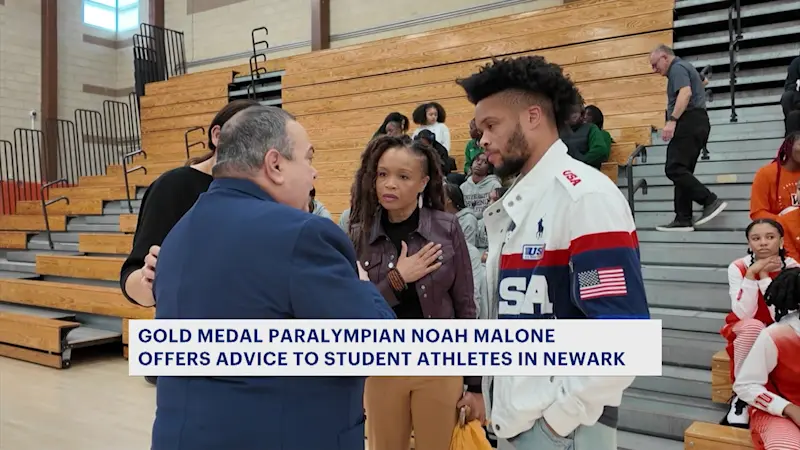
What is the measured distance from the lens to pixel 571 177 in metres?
1.15

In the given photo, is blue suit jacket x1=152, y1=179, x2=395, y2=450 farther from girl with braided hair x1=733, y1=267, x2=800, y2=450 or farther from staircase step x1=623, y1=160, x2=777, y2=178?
staircase step x1=623, y1=160, x2=777, y2=178

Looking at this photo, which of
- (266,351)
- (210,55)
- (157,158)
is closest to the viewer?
(266,351)

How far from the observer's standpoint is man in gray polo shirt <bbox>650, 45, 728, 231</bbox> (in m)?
4.06

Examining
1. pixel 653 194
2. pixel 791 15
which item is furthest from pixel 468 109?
pixel 791 15

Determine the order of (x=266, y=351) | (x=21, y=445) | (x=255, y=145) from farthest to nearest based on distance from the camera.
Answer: (x=21, y=445) < (x=255, y=145) < (x=266, y=351)

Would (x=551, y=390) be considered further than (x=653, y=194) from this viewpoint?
No

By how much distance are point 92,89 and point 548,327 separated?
39.4ft

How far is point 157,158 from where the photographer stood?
379 inches

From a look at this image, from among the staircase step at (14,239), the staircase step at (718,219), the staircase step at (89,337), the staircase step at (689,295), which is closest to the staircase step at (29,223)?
the staircase step at (14,239)

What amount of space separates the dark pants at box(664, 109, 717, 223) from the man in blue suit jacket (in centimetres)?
360

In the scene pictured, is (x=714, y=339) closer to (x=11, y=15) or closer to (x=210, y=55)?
(x=210, y=55)

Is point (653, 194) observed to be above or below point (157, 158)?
below

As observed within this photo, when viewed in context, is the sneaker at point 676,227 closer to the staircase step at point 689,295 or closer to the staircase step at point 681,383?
the staircase step at point 689,295

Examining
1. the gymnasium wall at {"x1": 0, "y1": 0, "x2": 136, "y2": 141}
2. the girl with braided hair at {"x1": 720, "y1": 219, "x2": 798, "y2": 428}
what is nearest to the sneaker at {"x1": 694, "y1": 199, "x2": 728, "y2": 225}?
the girl with braided hair at {"x1": 720, "y1": 219, "x2": 798, "y2": 428}
